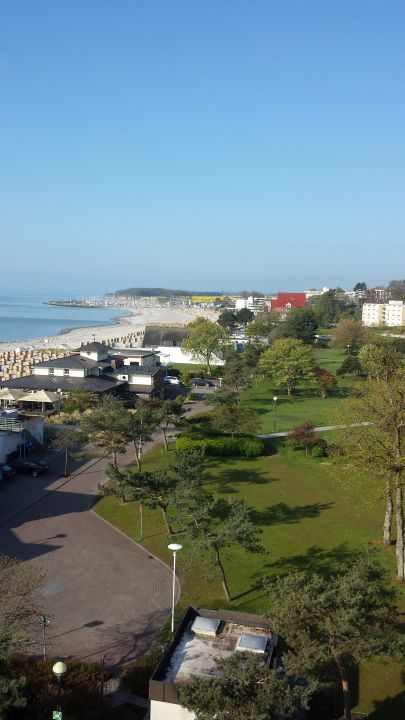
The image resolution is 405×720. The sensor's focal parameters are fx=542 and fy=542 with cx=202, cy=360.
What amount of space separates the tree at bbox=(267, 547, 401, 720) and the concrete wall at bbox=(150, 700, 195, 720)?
210 cm

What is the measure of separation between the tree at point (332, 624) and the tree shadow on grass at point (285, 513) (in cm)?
1044

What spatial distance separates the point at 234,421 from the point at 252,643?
20.6 meters

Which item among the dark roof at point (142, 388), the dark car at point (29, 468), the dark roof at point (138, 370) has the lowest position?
the dark car at point (29, 468)

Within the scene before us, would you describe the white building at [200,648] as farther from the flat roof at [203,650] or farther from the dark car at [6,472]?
the dark car at [6,472]

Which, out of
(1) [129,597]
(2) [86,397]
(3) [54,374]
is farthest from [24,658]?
(3) [54,374]

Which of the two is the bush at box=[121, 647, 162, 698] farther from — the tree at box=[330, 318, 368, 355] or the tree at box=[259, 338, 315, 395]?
the tree at box=[330, 318, 368, 355]

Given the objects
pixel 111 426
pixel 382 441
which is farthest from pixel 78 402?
pixel 382 441

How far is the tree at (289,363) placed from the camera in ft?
158

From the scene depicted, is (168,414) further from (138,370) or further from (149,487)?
(138,370)

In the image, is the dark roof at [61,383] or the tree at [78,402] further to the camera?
the dark roof at [61,383]

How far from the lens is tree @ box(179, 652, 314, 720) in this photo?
332 inches

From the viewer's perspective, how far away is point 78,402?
120 feet

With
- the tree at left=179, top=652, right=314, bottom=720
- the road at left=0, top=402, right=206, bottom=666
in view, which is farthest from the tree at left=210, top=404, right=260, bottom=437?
the tree at left=179, top=652, right=314, bottom=720

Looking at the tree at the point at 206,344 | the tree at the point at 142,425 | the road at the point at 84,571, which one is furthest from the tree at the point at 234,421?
the tree at the point at 206,344
